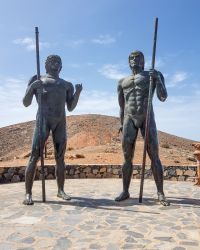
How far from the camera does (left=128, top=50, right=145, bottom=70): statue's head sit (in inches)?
249

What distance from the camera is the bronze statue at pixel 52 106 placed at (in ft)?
20.4

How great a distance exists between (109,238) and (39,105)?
2896mm

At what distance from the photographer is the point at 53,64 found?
6.50 m

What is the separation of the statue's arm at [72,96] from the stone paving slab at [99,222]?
169 centimetres

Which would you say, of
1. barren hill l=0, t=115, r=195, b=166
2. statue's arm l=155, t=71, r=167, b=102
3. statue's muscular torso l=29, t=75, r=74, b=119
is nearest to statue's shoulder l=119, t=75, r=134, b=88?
statue's arm l=155, t=71, r=167, b=102

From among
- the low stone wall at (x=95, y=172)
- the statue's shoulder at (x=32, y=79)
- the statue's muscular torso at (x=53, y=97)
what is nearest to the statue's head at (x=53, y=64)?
the statue's muscular torso at (x=53, y=97)

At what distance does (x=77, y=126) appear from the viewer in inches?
1425

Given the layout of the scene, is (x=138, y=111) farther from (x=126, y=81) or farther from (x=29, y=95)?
(x=29, y=95)

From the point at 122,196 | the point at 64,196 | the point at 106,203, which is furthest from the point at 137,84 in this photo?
the point at 64,196

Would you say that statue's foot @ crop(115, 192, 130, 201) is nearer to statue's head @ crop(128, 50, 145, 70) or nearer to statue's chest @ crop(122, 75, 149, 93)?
statue's chest @ crop(122, 75, 149, 93)

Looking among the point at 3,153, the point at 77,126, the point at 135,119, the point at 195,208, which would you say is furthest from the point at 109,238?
the point at 77,126

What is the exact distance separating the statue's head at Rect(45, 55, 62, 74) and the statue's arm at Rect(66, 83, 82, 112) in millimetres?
373

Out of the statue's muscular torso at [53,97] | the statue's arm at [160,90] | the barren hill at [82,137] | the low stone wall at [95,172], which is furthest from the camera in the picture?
the barren hill at [82,137]

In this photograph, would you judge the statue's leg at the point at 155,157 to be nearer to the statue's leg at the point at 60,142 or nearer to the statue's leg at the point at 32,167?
the statue's leg at the point at 60,142
